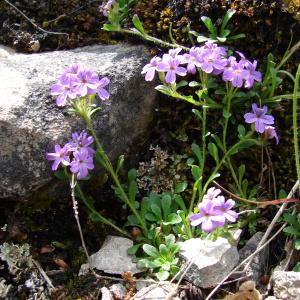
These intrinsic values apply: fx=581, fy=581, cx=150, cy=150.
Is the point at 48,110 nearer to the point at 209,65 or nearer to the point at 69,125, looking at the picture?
the point at 69,125

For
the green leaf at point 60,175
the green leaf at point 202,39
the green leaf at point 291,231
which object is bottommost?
the green leaf at point 291,231

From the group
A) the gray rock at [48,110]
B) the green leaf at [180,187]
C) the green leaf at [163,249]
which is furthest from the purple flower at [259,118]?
the green leaf at [163,249]

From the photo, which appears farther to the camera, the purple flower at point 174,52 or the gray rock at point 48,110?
the purple flower at point 174,52

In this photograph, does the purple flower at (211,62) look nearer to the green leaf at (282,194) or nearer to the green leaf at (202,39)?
the green leaf at (202,39)

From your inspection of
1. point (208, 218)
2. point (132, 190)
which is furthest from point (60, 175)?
point (208, 218)

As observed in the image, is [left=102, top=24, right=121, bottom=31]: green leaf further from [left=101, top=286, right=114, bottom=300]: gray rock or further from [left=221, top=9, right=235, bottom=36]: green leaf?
[left=101, top=286, right=114, bottom=300]: gray rock
